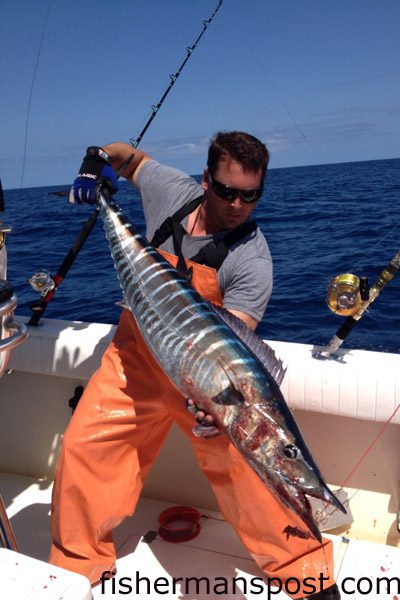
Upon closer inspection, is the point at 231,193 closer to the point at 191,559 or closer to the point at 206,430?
the point at 206,430

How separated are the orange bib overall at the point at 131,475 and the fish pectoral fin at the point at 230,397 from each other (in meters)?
0.52

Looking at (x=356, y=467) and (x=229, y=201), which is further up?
(x=229, y=201)

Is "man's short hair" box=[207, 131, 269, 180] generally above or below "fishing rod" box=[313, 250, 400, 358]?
above

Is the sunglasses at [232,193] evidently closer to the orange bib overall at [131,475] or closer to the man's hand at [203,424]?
the orange bib overall at [131,475]

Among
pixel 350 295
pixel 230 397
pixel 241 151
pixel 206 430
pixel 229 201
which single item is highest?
pixel 241 151

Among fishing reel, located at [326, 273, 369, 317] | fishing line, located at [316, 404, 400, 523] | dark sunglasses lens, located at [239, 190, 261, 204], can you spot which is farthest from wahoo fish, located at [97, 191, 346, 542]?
fishing line, located at [316, 404, 400, 523]

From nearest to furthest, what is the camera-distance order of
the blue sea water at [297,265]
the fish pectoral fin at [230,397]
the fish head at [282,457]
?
the fish head at [282,457], the fish pectoral fin at [230,397], the blue sea water at [297,265]

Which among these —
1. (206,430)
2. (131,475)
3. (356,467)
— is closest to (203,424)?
(206,430)

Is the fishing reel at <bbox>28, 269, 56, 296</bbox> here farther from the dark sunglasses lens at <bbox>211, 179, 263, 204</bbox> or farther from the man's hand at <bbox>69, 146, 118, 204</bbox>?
the dark sunglasses lens at <bbox>211, 179, 263, 204</bbox>

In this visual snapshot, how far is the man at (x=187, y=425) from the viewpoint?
2.56 metres

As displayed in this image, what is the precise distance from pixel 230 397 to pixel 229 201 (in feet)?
3.33

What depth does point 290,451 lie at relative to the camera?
1922mm

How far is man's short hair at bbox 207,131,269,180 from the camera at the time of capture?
8.48 ft

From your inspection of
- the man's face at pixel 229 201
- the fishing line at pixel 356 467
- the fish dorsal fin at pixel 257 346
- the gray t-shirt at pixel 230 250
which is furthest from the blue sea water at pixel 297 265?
the fishing line at pixel 356 467
